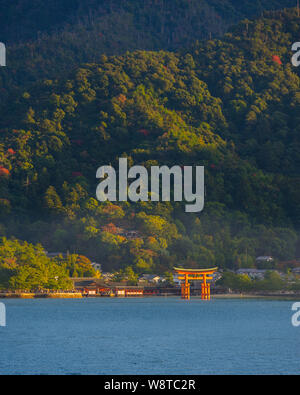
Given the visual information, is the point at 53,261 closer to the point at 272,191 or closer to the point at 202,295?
the point at 202,295

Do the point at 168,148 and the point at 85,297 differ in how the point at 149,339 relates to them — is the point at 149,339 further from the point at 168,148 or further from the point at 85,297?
the point at 168,148

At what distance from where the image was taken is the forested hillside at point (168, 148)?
372 ft

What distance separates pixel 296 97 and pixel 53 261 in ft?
197

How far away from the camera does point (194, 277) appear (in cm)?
9856

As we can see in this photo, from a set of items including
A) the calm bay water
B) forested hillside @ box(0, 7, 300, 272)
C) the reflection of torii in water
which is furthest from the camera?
forested hillside @ box(0, 7, 300, 272)

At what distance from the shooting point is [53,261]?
10456 cm

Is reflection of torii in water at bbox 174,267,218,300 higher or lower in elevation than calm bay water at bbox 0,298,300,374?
higher

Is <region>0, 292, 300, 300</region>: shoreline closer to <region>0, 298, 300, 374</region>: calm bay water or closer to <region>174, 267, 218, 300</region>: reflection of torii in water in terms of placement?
<region>174, 267, 218, 300</region>: reflection of torii in water

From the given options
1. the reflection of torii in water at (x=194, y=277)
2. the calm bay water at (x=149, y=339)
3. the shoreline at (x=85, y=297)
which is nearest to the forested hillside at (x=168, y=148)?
the shoreline at (x=85, y=297)

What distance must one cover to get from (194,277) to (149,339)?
141 ft

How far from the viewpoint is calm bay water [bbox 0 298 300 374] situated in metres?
43.2

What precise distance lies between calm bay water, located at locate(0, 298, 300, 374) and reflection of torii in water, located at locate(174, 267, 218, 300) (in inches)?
340

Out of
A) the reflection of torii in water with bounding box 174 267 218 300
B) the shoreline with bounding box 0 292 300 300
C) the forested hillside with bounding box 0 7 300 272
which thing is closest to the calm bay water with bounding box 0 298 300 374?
the reflection of torii in water with bounding box 174 267 218 300

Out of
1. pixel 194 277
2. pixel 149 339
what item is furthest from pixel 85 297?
pixel 149 339
